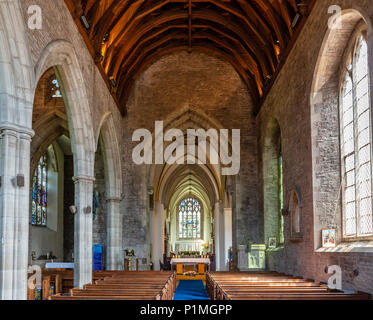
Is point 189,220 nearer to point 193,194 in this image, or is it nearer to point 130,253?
point 193,194

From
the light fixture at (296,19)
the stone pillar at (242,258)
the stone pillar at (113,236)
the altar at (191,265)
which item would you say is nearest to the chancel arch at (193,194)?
the altar at (191,265)

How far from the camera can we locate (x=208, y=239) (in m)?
44.7

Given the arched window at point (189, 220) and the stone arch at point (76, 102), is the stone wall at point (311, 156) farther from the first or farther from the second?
the arched window at point (189, 220)

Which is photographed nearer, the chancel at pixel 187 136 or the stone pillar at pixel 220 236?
the chancel at pixel 187 136

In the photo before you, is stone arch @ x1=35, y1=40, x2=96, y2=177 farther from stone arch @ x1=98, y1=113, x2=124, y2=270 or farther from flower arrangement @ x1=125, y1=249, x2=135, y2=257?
flower arrangement @ x1=125, y1=249, x2=135, y2=257

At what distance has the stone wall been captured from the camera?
940cm

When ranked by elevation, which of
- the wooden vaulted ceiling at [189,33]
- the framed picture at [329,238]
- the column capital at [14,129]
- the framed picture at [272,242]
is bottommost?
the framed picture at [272,242]

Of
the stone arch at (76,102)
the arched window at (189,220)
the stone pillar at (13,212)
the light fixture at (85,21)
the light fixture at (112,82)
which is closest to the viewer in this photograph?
the stone pillar at (13,212)

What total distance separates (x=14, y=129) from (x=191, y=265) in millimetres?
18027

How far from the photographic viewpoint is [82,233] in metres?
12.2

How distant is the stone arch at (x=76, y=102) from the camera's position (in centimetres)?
1018

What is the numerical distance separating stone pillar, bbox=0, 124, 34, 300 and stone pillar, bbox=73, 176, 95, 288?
4384 millimetres

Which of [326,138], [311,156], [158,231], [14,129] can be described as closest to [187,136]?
[158,231]

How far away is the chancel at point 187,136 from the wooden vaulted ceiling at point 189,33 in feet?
0.18
